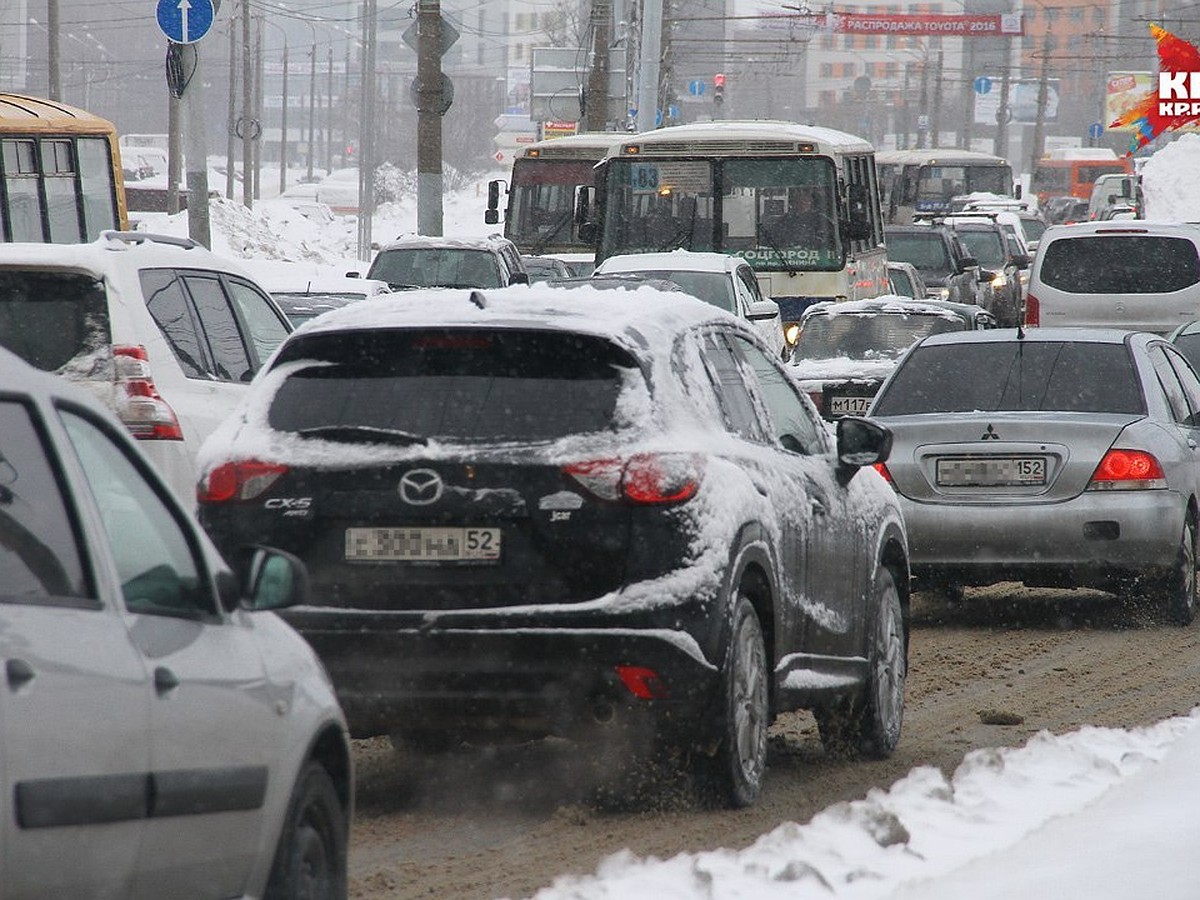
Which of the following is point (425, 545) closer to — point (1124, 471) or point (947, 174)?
point (1124, 471)

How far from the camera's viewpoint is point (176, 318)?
10664mm

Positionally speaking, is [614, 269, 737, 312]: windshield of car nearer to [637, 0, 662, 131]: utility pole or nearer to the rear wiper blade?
the rear wiper blade

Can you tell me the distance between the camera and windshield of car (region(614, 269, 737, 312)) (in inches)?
821

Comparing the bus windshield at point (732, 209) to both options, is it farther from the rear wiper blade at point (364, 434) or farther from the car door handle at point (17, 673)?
the car door handle at point (17, 673)

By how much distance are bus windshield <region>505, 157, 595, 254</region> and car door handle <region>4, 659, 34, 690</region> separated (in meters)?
34.7

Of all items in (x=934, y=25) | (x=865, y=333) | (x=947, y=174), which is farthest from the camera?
(x=934, y=25)

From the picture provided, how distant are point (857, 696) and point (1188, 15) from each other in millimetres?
129833

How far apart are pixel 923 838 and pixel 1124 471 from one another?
18.1 feet

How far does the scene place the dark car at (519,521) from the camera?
6422 millimetres

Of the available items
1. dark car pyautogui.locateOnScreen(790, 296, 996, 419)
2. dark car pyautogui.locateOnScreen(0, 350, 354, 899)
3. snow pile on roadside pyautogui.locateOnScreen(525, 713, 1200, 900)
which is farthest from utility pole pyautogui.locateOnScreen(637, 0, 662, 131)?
dark car pyautogui.locateOnScreen(0, 350, 354, 899)

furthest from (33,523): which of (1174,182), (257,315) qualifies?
(1174,182)

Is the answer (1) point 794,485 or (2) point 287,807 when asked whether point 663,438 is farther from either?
(2) point 287,807

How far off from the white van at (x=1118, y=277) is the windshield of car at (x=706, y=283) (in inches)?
179

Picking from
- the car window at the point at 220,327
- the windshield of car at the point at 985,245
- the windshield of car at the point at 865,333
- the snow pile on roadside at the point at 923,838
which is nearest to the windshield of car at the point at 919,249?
the windshield of car at the point at 985,245
